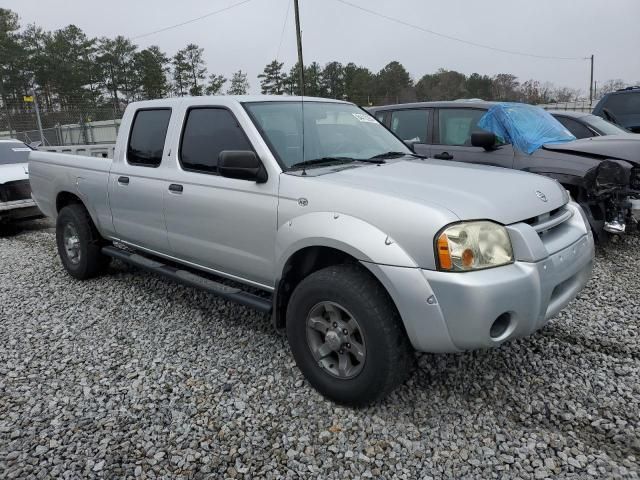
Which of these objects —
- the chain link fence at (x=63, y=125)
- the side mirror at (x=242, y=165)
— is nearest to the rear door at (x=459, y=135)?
the side mirror at (x=242, y=165)

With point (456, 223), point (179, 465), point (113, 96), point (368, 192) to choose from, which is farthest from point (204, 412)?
point (113, 96)

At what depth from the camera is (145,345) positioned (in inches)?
150

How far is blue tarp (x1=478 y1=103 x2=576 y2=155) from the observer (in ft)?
20.0

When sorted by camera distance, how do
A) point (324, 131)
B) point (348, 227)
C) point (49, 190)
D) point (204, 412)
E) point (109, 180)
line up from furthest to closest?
point (49, 190)
point (109, 180)
point (324, 131)
point (204, 412)
point (348, 227)

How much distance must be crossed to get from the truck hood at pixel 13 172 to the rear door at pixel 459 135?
21.7 feet

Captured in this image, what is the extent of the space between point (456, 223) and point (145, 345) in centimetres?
261

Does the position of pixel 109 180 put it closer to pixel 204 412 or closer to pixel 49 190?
pixel 49 190

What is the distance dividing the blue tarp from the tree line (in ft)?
122

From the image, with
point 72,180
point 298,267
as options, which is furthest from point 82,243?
point 298,267

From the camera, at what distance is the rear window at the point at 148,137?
4086 mm

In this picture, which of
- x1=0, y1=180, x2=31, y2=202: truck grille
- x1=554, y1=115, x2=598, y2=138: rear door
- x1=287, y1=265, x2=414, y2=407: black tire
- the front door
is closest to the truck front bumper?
x1=287, y1=265, x2=414, y2=407: black tire

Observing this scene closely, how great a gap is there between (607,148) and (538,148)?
0.73 meters

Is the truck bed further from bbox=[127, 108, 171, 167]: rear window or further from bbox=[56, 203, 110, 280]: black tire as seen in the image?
bbox=[127, 108, 171, 167]: rear window

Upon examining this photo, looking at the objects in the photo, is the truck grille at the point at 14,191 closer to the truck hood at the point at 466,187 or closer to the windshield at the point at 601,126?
the truck hood at the point at 466,187
